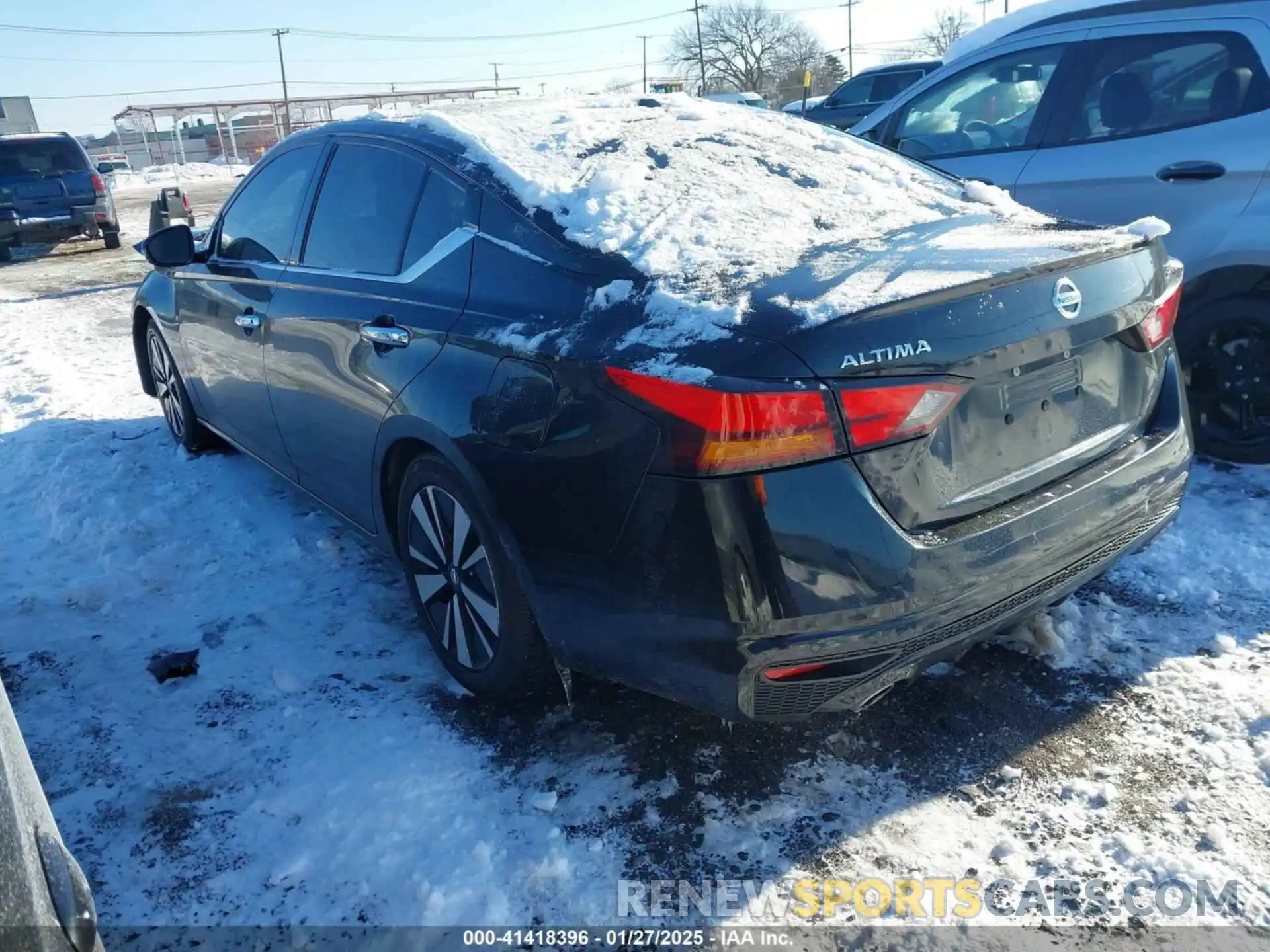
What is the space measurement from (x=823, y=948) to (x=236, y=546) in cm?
306

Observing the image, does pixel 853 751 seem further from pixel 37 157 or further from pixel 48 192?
pixel 37 157

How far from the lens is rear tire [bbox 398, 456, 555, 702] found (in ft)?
8.75

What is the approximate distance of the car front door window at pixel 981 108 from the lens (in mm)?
4742

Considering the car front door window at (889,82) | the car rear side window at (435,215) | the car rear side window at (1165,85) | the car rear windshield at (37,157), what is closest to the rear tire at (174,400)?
the car rear side window at (435,215)

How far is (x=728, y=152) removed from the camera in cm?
314

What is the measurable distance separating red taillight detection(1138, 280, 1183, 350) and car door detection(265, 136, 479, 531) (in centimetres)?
188

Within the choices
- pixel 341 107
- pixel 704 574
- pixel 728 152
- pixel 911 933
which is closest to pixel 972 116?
pixel 728 152

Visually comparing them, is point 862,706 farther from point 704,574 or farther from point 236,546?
point 236,546

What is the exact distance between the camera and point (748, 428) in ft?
6.61

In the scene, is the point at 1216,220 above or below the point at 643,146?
below

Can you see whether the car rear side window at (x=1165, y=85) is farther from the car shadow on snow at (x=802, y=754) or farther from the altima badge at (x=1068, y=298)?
the altima badge at (x=1068, y=298)

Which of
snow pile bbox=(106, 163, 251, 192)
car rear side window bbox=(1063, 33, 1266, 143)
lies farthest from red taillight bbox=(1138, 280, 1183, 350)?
snow pile bbox=(106, 163, 251, 192)

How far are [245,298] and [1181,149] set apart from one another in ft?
12.9

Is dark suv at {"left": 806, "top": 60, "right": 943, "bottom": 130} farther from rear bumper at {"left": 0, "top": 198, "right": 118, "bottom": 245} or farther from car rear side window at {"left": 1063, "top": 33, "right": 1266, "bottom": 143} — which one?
car rear side window at {"left": 1063, "top": 33, "right": 1266, "bottom": 143}
